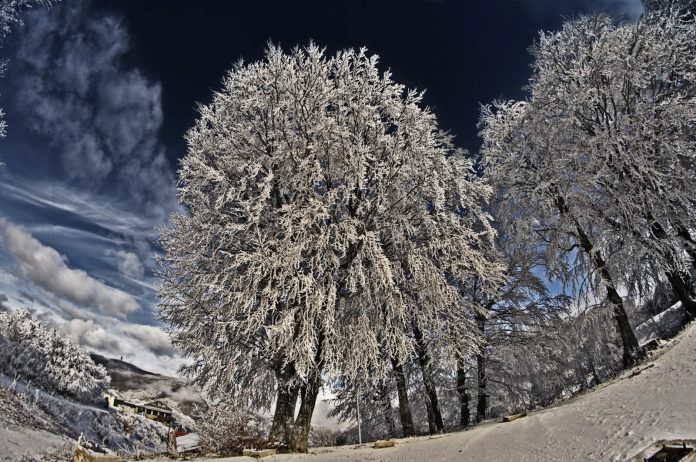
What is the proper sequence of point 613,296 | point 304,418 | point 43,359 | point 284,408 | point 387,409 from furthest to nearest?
point 43,359 < point 387,409 < point 613,296 < point 284,408 < point 304,418

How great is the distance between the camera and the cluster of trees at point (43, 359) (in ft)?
178

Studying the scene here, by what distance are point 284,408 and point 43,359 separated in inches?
2472

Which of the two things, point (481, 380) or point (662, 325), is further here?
point (481, 380)

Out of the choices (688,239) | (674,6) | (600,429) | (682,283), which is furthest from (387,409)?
(674,6)

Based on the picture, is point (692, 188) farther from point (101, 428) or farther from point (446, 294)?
point (101, 428)

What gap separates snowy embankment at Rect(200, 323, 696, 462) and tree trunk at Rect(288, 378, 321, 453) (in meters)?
1.05

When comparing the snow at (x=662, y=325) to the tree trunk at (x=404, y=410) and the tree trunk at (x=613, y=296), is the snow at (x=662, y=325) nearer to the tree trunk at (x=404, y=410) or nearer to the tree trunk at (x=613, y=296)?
the tree trunk at (x=613, y=296)

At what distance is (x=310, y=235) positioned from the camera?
11.6 m

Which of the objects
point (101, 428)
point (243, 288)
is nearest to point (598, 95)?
point (243, 288)

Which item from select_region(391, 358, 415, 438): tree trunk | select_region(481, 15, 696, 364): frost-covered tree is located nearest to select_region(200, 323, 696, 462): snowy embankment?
select_region(481, 15, 696, 364): frost-covered tree

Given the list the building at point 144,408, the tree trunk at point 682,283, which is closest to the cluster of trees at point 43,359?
the building at point 144,408

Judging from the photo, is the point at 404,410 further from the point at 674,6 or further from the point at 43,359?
the point at 43,359

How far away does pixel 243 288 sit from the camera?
11352 millimetres

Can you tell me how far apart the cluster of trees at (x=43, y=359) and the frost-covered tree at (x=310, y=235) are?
173 ft
